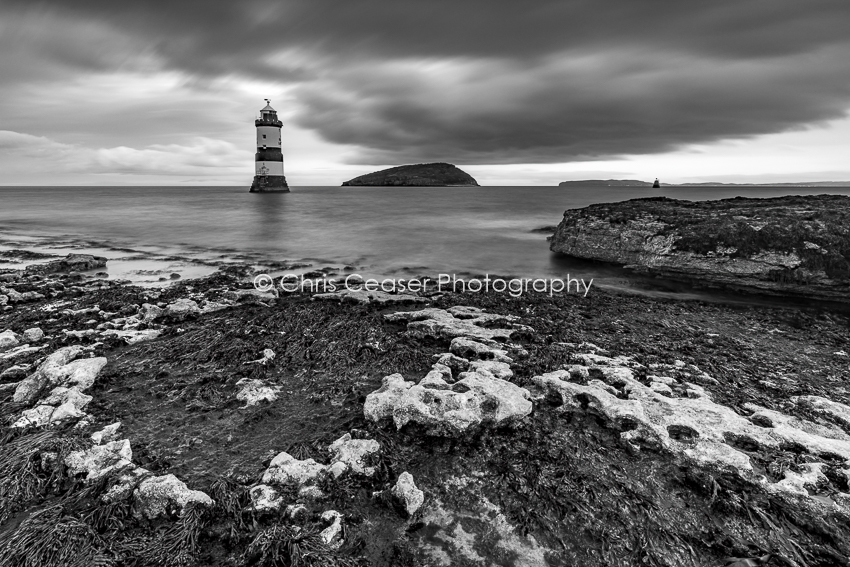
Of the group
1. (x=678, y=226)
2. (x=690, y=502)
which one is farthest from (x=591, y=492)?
(x=678, y=226)

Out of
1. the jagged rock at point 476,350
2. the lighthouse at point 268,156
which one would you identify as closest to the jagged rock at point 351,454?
the jagged rock at point 476,350

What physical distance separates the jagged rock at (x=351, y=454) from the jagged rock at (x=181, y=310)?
19.2 ft

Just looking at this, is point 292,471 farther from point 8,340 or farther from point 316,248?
point 316,248

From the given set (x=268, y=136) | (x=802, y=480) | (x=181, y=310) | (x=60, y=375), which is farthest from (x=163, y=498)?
(x=268, y=136)

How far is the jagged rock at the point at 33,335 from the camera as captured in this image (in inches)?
277

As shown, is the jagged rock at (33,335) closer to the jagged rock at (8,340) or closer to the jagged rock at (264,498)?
the jagged rock at (8,340)

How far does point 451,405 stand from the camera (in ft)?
15.4

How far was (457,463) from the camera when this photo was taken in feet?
13.6

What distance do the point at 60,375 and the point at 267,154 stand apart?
226ft

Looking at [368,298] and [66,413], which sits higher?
[368,298]

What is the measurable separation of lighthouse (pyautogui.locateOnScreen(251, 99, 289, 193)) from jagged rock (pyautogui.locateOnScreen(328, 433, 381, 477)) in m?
68.9

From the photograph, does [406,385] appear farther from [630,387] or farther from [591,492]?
[630,387]

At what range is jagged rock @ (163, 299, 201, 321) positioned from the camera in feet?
27.5

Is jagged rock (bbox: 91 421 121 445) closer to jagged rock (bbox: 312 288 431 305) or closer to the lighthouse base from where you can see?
jagged rock (bbox: 312 288 431 305)
